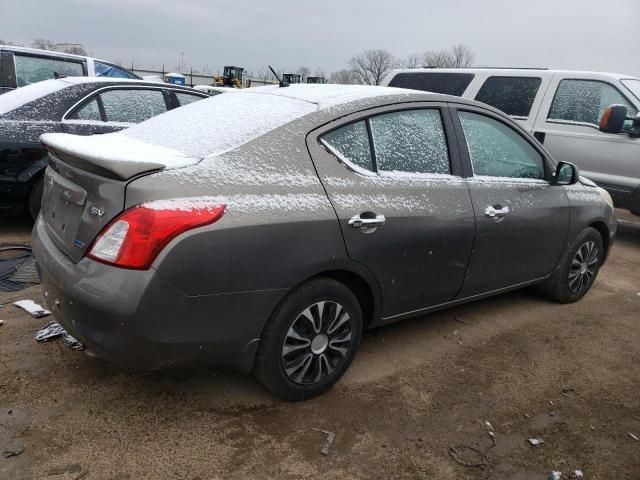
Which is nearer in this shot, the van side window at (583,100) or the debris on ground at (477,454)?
the debris on ground at (477,454)

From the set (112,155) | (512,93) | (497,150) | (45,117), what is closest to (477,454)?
(497,150)

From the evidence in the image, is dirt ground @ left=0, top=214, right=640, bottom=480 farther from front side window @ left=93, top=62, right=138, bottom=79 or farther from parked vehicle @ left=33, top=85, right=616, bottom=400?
front side window @ left=93, top=62, right=138, bottom=79

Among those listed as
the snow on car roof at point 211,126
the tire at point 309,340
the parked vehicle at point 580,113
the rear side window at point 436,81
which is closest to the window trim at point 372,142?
the snow on car roof at point 211,126

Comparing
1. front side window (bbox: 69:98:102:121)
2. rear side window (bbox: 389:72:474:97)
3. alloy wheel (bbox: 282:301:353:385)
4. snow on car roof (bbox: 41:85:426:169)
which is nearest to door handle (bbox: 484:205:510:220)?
snow on car roof (bbox: 41:85:426:169)

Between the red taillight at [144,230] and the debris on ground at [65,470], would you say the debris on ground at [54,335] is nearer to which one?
the debris on ground at [65,470]

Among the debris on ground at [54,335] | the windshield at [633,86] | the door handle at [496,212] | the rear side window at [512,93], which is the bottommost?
the debris on ground at [54,335]

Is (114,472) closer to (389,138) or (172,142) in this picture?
(172,142)

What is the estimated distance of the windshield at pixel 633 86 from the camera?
6569 millimetres

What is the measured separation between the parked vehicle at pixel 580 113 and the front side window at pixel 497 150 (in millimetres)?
3097

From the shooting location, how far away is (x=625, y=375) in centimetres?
356

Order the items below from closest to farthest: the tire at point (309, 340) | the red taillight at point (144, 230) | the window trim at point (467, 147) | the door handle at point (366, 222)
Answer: the red taillight at point (144, 230), the tire at point (309, 340), the door handle at point (366, 222), the window trim at point (467, 147)

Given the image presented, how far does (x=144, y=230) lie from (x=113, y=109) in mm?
3886

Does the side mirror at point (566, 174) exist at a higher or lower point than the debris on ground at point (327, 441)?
higher

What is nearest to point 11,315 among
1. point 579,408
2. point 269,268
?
point 269,268
